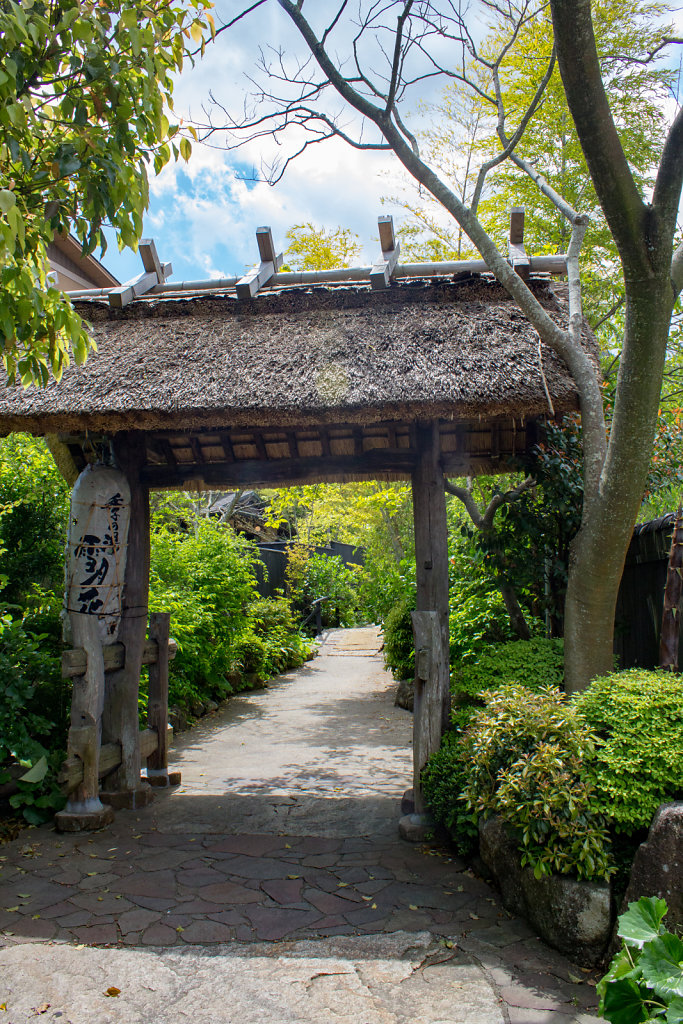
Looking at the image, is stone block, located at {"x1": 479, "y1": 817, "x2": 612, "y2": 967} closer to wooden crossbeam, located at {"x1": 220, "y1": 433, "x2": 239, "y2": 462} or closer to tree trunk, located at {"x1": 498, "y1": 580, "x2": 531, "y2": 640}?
tree trunk, located at {"x1": 498, "y1": 580, "x2": 531, "y2": 640}

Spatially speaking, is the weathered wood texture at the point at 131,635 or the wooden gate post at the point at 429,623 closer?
the wooden gate post at the point at 429,623

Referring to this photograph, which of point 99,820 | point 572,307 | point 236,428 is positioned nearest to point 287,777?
point 99,820

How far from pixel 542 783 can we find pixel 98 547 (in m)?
3.69

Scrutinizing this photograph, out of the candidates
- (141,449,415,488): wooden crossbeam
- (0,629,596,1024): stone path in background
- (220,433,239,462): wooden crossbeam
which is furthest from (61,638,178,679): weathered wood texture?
(220,433,239,462): wooden crossbeam

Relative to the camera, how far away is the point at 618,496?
4.09 metres

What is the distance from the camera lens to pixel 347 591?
19.4 meters

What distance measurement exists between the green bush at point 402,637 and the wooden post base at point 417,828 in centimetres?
464

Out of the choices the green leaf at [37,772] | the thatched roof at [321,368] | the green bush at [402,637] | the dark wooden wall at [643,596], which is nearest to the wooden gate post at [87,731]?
the green leaf at [37,772]

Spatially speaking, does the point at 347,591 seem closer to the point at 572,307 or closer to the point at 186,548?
the point at 186,548

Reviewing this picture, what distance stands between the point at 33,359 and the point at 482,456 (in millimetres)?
3919

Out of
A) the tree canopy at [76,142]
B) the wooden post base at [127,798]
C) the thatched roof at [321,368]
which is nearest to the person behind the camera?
the tree canopy at [76,142]

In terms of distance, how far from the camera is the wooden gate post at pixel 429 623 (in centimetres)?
498

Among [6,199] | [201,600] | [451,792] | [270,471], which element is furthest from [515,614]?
[6,199]

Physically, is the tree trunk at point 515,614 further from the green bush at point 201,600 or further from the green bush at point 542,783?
the green bush at point 201,600
